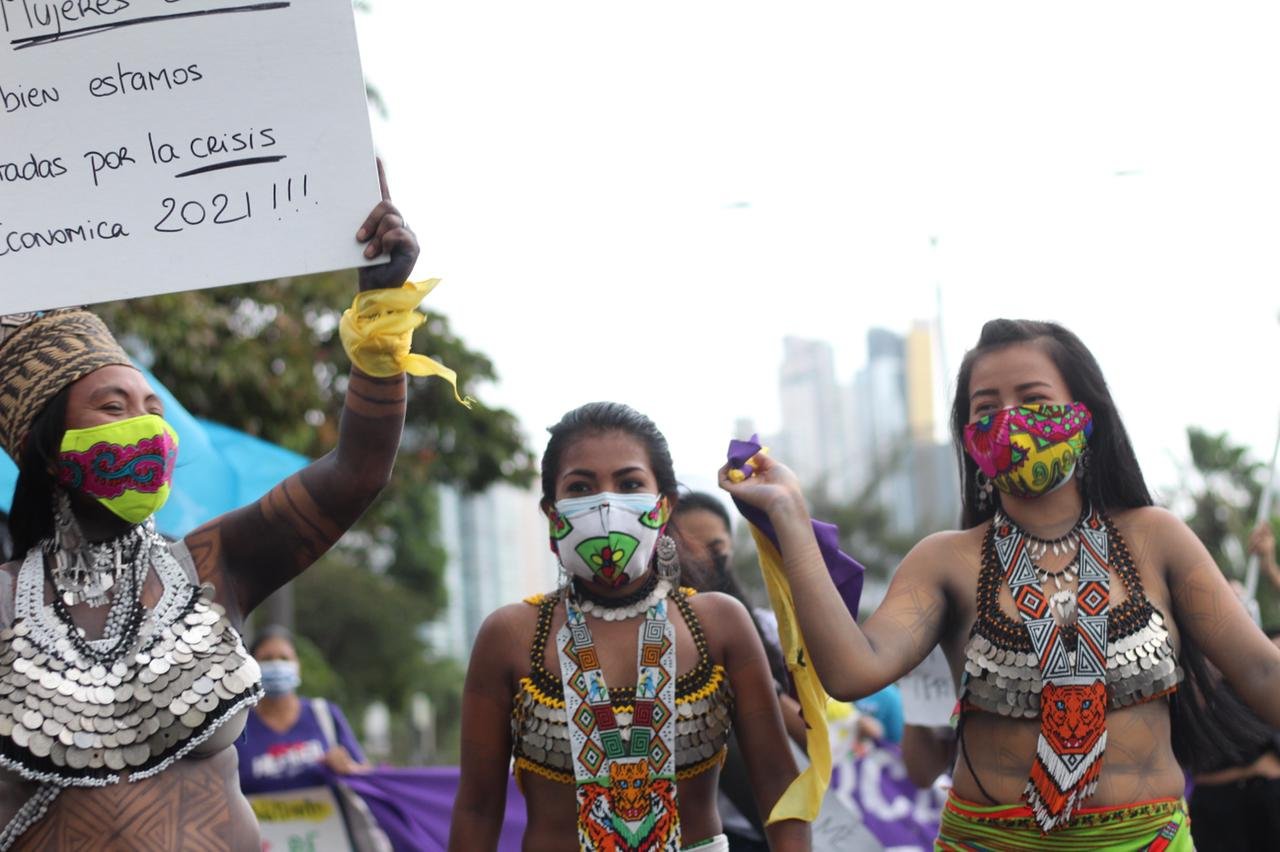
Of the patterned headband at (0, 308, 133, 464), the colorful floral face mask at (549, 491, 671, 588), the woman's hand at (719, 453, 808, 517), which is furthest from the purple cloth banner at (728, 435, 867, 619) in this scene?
the patterned headband at (0, 308, 133, 464)

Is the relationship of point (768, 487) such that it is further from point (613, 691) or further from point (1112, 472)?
point (1112, 472)

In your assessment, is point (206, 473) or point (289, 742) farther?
point (206, 473)

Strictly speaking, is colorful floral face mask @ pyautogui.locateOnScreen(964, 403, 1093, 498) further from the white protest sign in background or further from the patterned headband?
the patterned headband

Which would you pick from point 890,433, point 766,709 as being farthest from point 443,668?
point 766,709

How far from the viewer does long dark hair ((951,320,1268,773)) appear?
3666 mm

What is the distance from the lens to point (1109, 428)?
148 inches

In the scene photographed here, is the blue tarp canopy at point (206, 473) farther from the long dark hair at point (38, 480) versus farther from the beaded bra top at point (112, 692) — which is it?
the beaded bra top at point (112, 692)

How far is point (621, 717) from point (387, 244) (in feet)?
4.17

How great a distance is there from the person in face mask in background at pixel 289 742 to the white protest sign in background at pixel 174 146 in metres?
4.70

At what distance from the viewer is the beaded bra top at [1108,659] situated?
3494 mm

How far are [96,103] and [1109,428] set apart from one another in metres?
2.40

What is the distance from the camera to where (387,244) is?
3344 mm

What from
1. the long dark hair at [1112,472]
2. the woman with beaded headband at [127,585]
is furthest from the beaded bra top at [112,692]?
the long dark hair at [1112,472]

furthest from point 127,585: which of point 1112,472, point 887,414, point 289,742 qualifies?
point 887,414
